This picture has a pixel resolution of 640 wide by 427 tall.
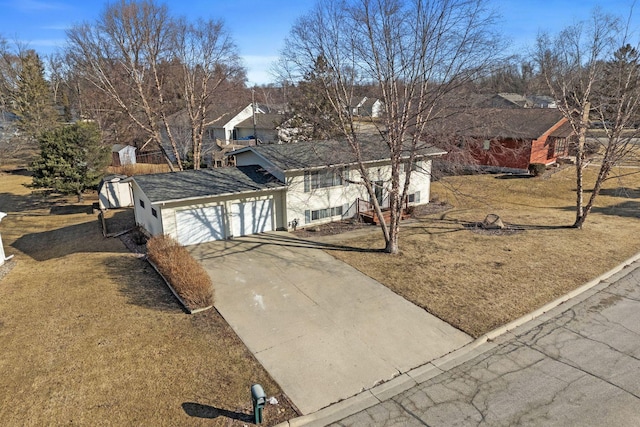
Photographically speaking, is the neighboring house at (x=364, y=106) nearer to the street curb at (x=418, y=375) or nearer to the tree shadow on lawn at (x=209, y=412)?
the street curb at (x=418, y=375)

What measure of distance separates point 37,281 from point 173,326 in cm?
662

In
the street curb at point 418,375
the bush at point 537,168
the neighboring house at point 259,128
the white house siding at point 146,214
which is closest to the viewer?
the street curb at point 418,375

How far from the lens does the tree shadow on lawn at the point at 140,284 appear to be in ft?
36.4

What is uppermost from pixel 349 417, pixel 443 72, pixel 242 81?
pixel 242 81

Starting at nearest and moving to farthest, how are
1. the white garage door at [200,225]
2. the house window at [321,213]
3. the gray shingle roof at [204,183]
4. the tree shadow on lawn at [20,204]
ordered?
the gray shingle roof at [204,183]
the white garage door at [200,225]
the house window at [321,213]
the tree shadow on lawn at [20,204]

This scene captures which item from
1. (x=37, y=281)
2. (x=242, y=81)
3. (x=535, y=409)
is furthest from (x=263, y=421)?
(x=242, y=81)

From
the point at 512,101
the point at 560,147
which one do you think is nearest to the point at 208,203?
the point at 560,147

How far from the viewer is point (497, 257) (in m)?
14.5

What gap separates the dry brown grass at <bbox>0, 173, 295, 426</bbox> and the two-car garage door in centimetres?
237

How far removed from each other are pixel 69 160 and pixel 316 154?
16485mm

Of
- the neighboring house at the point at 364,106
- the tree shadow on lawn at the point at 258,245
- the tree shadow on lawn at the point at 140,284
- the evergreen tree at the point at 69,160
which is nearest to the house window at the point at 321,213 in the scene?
the tree shadow on lawn at the point at 258,245

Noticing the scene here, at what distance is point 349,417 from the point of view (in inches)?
278

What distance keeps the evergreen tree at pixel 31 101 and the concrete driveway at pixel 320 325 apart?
43.3 metres

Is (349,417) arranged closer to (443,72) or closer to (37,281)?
(443,72)
